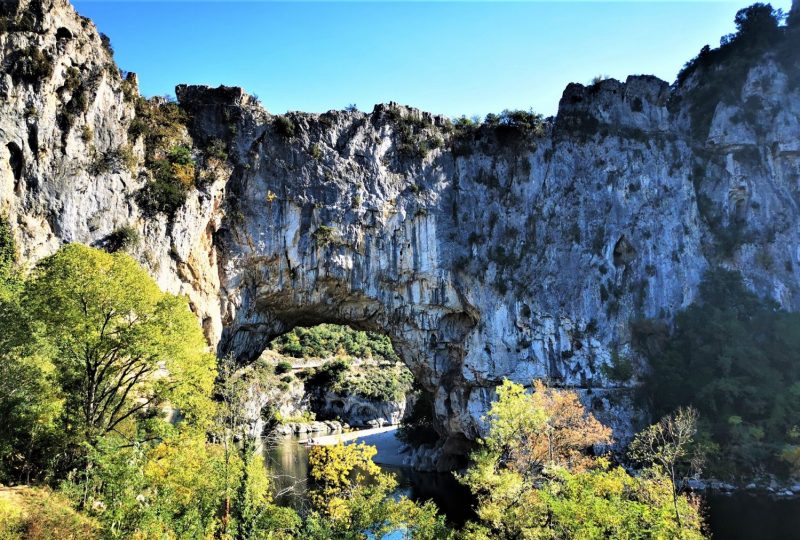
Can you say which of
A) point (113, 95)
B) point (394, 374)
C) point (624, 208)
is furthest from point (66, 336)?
point (394, 374)

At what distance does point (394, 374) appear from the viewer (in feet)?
253

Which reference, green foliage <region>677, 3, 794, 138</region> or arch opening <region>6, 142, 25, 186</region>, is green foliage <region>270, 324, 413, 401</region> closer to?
green foliage <region>677, 3, 794, 138</region>

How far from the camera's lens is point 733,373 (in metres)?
36.2

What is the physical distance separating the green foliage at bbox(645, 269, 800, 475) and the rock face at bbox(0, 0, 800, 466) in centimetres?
219

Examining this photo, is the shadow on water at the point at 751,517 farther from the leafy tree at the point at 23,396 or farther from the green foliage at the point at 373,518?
the leafy tree at the point at 23,396

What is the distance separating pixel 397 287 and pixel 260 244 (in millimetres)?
10072

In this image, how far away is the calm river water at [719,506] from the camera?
22.9 meters

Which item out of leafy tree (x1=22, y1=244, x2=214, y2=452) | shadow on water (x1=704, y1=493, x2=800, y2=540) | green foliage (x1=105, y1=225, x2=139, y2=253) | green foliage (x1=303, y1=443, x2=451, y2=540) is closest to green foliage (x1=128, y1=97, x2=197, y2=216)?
green foliage (x1=105, y1=225, x2=139, y2=253)

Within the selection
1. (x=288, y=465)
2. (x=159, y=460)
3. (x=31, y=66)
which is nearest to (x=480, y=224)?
(x=288, y=465)

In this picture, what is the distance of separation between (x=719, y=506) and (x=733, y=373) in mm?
12453

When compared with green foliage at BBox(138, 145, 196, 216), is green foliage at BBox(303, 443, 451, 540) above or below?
below

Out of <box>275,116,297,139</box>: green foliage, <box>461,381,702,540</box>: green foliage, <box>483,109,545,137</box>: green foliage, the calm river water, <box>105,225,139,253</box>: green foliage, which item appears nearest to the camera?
<box>461,381,702,540</box>: green foliage

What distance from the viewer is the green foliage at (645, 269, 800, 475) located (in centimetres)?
3297

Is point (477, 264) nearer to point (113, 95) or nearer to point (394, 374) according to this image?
point (113, 95)
